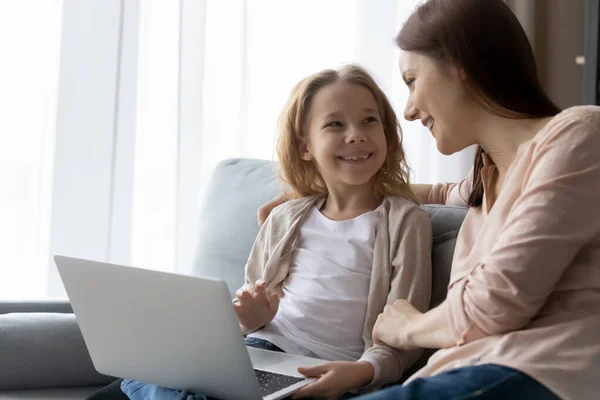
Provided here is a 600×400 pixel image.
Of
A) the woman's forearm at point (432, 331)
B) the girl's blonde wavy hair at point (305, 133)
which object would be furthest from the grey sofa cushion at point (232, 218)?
the woman's forearm at point (432, 331)

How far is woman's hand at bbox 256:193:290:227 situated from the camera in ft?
5.95

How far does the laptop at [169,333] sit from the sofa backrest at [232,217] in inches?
20.4

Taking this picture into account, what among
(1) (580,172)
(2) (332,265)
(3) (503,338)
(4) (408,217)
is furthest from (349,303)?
(1) (580,172)

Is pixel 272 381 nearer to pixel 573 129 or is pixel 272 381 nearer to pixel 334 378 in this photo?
pixel 334 378

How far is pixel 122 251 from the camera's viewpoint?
97.6 inches

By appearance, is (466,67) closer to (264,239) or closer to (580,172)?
(580,172)

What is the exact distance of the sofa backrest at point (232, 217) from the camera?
6.19 feet

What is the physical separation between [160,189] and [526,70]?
1509 mm

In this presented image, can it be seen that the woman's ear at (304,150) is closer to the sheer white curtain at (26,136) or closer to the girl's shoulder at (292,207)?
the girl's shoulder at (292,207)

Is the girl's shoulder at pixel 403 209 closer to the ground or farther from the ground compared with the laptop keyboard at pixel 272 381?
farther from the ground

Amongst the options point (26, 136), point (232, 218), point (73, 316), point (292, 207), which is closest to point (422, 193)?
point (292, 207)

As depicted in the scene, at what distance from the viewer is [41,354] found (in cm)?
165

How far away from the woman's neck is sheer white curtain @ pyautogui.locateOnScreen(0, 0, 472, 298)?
1376mm

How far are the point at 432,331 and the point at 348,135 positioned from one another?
520 millimetres
